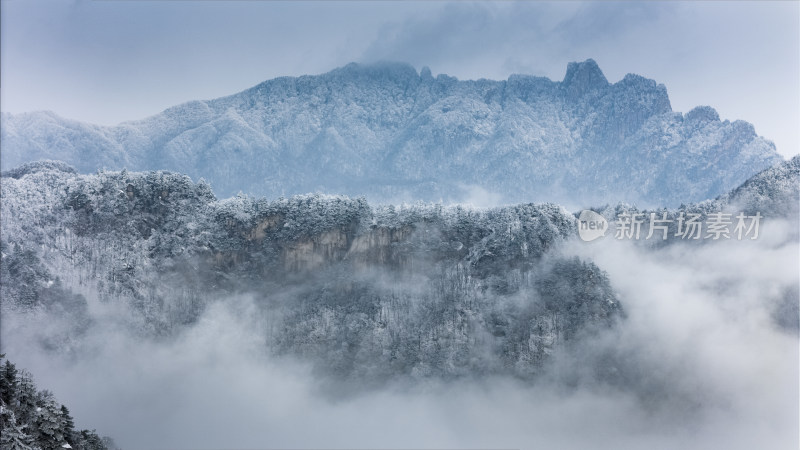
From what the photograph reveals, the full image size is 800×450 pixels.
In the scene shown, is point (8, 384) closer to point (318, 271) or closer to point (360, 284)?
point (360, 284)

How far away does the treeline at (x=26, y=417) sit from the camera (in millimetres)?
57344

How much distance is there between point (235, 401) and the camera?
524 feet

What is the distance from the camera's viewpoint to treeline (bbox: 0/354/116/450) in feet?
188

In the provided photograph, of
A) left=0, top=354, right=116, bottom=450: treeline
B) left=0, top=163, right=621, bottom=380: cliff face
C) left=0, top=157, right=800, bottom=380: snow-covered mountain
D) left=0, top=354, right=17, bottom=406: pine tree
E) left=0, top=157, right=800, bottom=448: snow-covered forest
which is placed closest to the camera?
left=0, top=354, right=116, bottom=450: treeline

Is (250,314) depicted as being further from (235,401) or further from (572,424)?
(572,424)

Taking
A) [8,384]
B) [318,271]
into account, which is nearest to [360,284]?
[318,271]

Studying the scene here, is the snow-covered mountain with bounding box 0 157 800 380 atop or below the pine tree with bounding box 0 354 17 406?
atop

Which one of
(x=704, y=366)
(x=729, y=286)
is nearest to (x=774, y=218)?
(x=729, y=286)

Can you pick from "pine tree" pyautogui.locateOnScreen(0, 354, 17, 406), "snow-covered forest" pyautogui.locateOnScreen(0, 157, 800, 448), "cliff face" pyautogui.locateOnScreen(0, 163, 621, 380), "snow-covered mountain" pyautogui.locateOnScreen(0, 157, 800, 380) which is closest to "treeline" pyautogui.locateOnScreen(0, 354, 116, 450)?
"pine tree" pyautogui.locateOnScreen(0, 354, 17, 406)

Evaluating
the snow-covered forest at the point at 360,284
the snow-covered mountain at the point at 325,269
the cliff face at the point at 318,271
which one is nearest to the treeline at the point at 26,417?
Result: the snow-covered forest at the point at 360,284

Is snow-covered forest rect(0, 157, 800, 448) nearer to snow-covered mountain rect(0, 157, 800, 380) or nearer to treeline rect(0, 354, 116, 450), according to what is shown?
snow-covered mountain rect(0, 157, 800, 380)

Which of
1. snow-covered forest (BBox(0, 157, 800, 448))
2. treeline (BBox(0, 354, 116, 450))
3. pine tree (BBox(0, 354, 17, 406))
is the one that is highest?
snow-covered forest (BBox(0, 157, 800, 448))

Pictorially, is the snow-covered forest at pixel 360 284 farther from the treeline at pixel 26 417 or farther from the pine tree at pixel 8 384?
the pine tree at pixel 8 384

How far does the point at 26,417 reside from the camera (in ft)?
203
